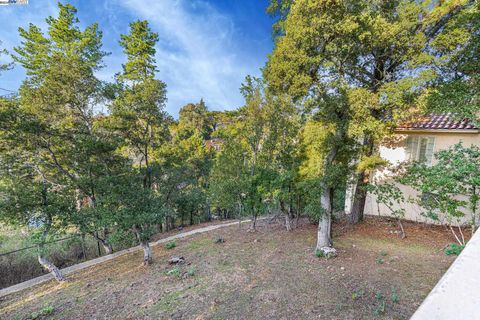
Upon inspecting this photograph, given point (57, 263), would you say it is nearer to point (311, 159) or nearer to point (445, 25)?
point (311, 159)

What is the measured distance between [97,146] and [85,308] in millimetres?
4936

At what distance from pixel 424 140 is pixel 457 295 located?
11168 millimetres

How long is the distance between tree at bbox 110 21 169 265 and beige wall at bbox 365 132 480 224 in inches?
353

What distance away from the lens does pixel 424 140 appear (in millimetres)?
9109

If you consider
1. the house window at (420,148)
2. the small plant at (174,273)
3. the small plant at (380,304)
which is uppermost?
the house window at (420,148)

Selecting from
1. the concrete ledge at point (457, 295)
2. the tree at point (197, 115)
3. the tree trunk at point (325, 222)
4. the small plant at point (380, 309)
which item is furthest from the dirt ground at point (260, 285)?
the tree at point (197, 115)

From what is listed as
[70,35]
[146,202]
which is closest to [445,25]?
[146,202]

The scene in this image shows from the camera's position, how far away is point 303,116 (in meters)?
6.86

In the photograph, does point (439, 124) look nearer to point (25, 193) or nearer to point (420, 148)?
point (420, 148)

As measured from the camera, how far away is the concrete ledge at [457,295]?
66 cm

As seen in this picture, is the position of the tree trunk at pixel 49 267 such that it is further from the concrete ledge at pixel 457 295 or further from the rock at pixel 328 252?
the concrete ledge at pixel 457 295

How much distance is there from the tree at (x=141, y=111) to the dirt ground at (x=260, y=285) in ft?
5.55

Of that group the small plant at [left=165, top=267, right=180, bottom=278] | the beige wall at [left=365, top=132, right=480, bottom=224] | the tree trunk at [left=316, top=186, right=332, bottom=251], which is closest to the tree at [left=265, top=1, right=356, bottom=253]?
the tree trunk at [left=316, top=186, right=332, bottom=251]

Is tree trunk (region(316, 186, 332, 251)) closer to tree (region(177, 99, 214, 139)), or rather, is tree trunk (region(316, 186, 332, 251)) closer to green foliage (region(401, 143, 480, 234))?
green foliage (region(401, 143, 480, 234))
